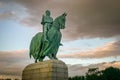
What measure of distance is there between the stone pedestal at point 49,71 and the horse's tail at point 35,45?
51.8 inches

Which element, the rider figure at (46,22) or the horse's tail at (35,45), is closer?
the rider figure at (46,22)

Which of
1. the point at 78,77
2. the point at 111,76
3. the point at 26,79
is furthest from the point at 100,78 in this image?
the point at 26,79

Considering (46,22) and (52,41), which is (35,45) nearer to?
(52,41)

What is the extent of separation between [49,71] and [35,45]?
3.52 meters

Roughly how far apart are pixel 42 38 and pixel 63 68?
125 inches

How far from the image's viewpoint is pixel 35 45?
22203 mm

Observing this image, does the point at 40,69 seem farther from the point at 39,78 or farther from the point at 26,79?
the point at 26,79

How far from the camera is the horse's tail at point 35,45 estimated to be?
21769 millimetres

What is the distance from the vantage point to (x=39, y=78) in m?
20.3

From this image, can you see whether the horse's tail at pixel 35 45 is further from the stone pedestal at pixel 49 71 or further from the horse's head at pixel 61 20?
the horse's head at pixel 61 20

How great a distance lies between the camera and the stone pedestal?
19562 millimetres

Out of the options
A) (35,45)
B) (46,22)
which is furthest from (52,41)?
(35,45)

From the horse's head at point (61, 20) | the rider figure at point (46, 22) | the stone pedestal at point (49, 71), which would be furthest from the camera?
the horse's head at point (61, 20)

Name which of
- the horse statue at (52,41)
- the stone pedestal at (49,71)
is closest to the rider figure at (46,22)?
the horse statue at (52,41)
